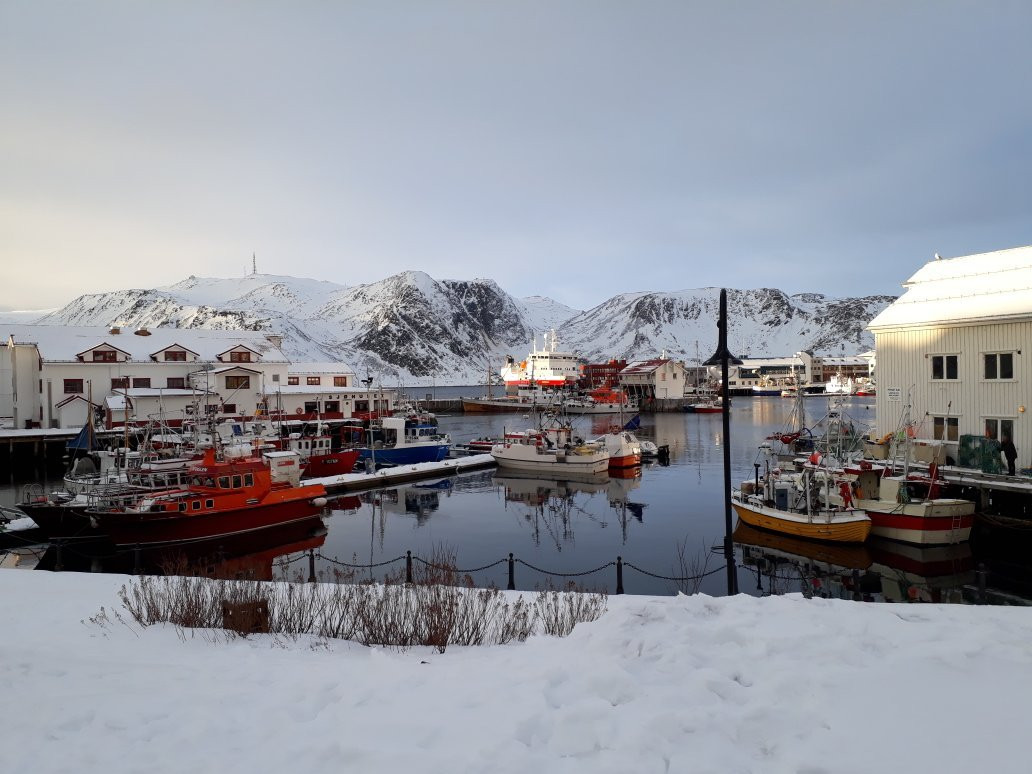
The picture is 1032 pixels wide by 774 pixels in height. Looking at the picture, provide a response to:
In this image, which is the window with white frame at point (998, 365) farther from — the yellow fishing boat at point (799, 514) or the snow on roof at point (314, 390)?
the snow on roof at point (314, 390)

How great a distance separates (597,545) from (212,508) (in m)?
14.5

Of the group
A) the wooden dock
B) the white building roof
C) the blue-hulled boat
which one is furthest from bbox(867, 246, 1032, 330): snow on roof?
the white building roof

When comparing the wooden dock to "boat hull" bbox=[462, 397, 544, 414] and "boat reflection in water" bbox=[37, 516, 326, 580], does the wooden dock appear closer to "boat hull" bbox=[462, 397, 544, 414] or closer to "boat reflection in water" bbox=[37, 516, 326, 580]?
"boat reflection in water" bbox=[37, 516, 326, 580]

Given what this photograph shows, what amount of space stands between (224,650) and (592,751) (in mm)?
5073

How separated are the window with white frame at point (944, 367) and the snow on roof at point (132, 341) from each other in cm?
5122

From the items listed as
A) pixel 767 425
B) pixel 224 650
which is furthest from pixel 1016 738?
pixel 767 425

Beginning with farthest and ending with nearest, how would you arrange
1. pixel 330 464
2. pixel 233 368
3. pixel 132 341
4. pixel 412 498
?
pixel 132 341 < pixel 233 368 < pixel 330 464 < pixel 412 498

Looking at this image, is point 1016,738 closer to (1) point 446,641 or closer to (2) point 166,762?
(1) point 446,641

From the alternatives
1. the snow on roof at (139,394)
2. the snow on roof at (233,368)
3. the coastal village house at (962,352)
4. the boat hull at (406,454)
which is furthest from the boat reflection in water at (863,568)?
the snow on roof at (233,368)

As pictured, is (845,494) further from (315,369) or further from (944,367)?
(315,369)

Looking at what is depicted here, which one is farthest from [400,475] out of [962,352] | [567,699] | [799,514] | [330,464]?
[567,699]

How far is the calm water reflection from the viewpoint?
1823cm

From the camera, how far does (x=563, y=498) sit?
33.3 meters

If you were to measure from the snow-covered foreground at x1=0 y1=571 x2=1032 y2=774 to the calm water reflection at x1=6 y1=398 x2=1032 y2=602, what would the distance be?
5.55 metres
